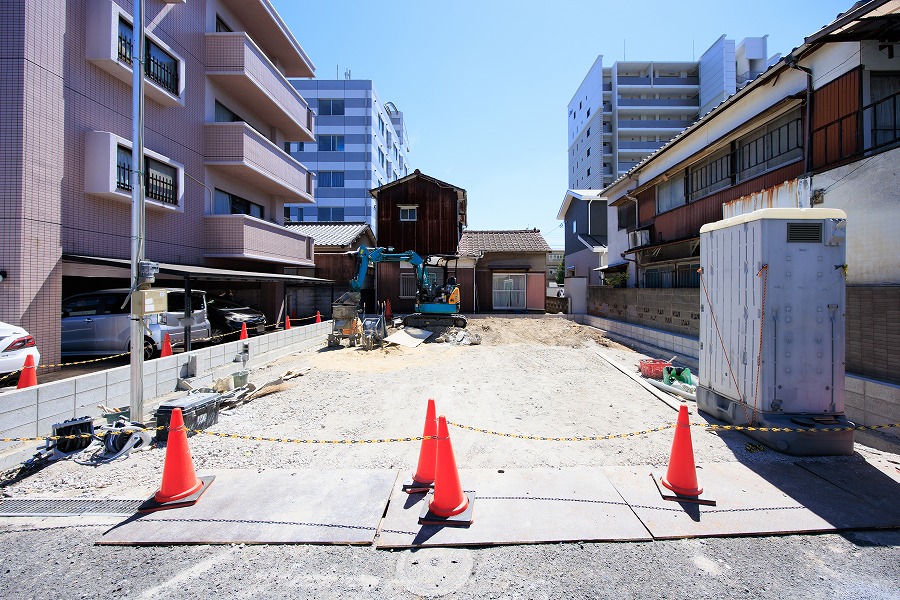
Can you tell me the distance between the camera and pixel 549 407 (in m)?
6.44

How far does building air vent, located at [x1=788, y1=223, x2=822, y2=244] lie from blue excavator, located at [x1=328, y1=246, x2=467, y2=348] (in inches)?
393

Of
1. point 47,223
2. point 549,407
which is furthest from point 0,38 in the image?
point 549,407

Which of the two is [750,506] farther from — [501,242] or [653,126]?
[653,126]

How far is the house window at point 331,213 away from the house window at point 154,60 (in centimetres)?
2664

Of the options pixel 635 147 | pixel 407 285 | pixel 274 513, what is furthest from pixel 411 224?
pixel 635 147

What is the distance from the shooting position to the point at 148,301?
504 centimetres

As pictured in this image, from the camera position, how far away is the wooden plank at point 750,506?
3.08 metres

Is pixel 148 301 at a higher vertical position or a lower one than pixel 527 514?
higher

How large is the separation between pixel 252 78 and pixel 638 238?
603 inches

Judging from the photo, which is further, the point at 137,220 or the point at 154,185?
the point at 154,185

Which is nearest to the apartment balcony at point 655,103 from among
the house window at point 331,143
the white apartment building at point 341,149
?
the white apartment building at point 341,149

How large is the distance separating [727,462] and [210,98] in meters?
15.8

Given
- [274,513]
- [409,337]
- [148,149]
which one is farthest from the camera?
[409,337]

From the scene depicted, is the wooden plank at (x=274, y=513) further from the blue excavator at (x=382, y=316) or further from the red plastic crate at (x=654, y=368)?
the blue excavator at (x=382, y=316)
